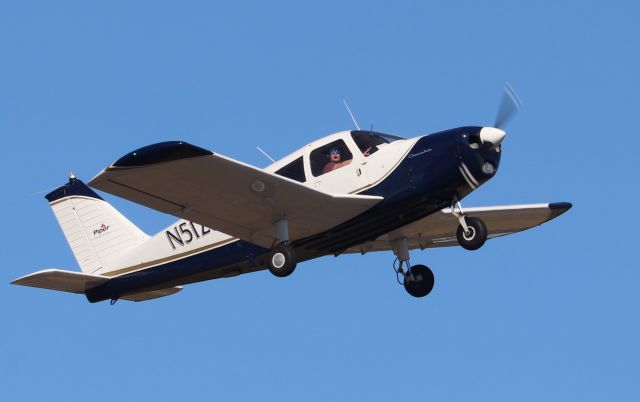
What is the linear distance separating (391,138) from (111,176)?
4644 millimetres

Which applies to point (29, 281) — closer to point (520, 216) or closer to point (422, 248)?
point (422, 248)

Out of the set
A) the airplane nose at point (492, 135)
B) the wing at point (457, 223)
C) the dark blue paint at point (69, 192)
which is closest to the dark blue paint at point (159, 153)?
the airplane nose at point (492, 135)

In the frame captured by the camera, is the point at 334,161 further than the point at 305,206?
Yes

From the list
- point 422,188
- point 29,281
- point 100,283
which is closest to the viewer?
point 422,188

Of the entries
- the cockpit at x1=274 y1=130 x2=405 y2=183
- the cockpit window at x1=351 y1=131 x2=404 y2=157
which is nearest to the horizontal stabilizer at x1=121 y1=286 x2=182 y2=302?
the cockpit at x1=274 y1=130 x2=405 y2=183

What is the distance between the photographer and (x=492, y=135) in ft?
59.1

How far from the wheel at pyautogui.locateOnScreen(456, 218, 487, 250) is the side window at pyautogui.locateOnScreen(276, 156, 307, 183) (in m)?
2.61

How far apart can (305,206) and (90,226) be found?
6.00 metres

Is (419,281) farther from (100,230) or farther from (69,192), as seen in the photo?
(69,192)

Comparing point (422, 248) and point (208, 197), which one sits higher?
point (208, 197)

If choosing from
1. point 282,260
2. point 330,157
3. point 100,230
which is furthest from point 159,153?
point 100,230

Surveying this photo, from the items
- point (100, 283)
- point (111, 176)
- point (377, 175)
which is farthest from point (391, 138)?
point (100, 283)

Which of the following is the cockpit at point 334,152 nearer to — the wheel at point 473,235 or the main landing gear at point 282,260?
the main landing gear at point 282,260

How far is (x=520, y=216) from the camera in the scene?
21297mm
